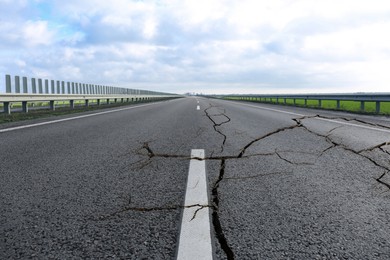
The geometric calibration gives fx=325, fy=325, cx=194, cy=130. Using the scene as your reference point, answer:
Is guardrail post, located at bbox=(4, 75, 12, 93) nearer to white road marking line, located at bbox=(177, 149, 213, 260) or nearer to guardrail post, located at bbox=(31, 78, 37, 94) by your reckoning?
guardrail post, located at bbox=(31, 78, 37, 94)

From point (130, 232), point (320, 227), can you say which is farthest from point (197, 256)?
point (320, 227)

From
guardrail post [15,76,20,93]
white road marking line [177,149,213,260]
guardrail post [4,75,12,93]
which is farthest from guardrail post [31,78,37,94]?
white road marking line [177,149,213,260]

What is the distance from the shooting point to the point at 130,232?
2.15 meters

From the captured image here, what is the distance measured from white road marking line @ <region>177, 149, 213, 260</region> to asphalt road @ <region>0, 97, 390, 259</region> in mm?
52

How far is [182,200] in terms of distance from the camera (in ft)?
8.90

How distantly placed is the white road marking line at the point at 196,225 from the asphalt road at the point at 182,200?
0.05m

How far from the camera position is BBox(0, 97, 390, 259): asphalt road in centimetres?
197

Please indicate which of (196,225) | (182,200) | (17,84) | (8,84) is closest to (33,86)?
(17,84)

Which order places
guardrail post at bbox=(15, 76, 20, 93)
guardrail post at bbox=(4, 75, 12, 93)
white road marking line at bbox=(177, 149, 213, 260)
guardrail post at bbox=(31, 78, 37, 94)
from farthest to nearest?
guardrail post at bbox=(31, 78, 37, 94) → guardrail post at bbox=(15, 76, 20, 93) → guardrail post at bbox=(4, 75, 12, 93) → white road marking line at bbox=(177, 149, 213, 260)

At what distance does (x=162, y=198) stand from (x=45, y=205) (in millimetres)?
942

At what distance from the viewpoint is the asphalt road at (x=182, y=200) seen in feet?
6.48

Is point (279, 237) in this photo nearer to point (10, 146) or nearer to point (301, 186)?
point (301, 186)

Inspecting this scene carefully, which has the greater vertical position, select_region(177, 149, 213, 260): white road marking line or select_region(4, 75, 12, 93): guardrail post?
select_region(4, 75, 12, 93): guardrail post

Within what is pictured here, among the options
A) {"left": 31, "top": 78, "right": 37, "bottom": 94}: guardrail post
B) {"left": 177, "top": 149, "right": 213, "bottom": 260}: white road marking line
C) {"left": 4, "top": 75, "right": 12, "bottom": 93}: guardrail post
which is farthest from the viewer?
{"left": 31, "top": 78, "right": 37, "bottom": 94}: guardrail post
